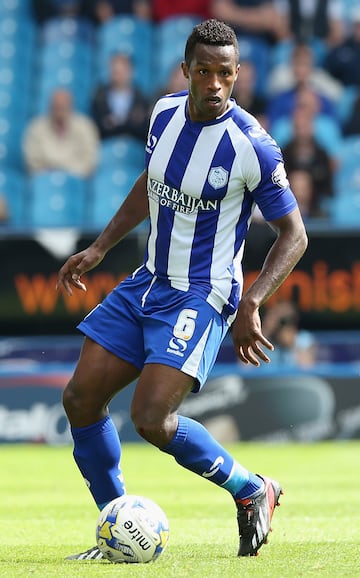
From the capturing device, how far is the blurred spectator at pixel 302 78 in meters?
16.0

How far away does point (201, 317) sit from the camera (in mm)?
5789

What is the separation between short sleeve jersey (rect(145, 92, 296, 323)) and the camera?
226 inches

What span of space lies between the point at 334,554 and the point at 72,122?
10866 mm

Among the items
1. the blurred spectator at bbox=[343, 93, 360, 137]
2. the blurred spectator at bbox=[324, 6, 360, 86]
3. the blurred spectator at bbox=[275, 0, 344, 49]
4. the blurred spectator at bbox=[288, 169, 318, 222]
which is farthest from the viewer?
the blurred spectator at bbox=[275, 0, 344, 49]

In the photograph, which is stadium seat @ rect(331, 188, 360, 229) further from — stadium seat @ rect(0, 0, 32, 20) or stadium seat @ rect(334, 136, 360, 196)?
stadium seat @ rect(0, 0, 32, 20)

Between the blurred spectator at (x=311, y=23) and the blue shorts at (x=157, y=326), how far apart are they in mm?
11700

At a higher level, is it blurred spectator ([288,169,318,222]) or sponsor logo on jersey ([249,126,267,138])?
sponsor logo on jersey ([249,126,267,138])

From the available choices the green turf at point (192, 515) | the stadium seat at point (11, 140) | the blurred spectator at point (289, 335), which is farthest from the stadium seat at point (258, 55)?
the green turf at point (192, 515)

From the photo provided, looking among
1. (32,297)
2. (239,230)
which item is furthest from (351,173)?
(239,230)

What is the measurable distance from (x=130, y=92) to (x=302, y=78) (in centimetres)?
225

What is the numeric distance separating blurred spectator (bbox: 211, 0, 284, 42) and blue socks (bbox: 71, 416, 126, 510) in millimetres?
11778

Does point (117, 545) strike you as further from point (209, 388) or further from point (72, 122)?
point (72, 122)

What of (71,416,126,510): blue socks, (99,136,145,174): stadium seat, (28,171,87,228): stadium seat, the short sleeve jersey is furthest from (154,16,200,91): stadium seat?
(71,416,126,510): blue socks

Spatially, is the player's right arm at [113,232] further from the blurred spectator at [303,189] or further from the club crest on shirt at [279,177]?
the blurred spectator at [303,189]
